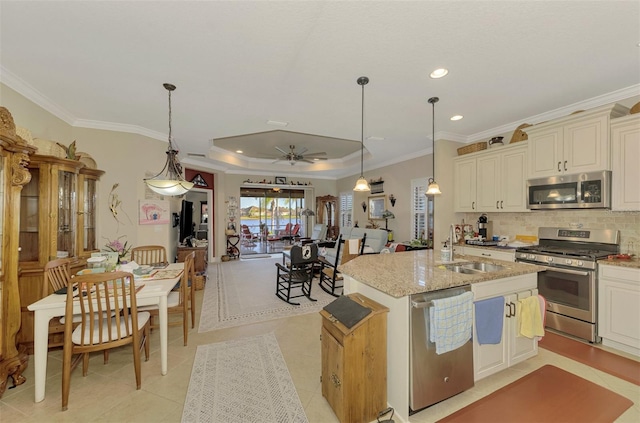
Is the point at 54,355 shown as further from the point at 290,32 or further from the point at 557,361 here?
the point at 557,361

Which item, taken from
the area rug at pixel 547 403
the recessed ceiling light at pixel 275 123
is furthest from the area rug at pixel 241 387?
the recessed ceiling light at pixel 275 123

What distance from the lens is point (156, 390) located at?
6.94 ft

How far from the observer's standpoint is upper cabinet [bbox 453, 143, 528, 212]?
3.70 metres

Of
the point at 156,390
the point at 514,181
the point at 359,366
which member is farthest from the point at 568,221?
the point at 156,390

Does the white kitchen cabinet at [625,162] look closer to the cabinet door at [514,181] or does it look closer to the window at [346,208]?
the cabinet door at [514,181]

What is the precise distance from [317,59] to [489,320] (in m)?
2.65

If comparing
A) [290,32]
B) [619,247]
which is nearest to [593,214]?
[619,247]

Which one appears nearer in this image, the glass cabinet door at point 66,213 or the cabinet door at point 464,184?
the glass cabinet door at point 66,213

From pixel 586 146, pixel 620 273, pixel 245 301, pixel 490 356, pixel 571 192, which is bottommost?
pixel 245 301

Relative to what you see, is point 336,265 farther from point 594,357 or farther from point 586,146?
point 586,146

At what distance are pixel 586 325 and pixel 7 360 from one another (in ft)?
18.3

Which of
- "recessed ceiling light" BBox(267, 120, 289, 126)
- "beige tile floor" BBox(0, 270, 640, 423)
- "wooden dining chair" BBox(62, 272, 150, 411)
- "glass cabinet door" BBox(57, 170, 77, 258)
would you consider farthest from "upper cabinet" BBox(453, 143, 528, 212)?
"glass cabinet door" BBox(57, 170, 77, 258)

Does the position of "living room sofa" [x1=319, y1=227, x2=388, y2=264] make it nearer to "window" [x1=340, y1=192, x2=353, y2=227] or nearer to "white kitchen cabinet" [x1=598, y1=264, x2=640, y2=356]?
"window" [x1=340, y1=192, x2=353, y2=227]

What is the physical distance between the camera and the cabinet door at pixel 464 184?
429 cm
